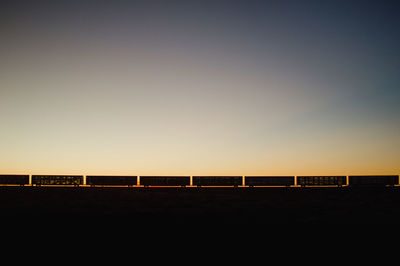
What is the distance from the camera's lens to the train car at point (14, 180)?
4103 centimetres

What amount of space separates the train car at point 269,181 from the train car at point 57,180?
27.9 metres

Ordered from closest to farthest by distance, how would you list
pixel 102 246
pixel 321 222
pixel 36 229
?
pixel 102 246, pixel 36 229, pixel 321 222

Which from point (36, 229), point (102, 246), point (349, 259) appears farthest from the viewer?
point (36, 229)

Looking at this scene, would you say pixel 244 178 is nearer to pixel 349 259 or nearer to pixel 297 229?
pixel 297 229

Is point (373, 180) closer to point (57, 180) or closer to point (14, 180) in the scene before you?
point (57, 180)

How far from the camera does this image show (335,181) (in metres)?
38.5

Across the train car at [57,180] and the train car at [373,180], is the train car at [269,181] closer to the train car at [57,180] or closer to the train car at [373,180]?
the train car at [373,180]

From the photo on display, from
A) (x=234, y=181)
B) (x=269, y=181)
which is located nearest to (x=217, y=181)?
(x=234, y=181)

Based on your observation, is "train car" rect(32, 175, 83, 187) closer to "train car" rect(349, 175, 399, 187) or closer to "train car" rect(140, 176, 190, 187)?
"train car" rect(140, 176, 190, 187)

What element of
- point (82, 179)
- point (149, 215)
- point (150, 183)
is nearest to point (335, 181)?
point (150, 183)

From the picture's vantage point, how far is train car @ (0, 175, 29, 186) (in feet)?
135

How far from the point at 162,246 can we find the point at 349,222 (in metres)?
11.4

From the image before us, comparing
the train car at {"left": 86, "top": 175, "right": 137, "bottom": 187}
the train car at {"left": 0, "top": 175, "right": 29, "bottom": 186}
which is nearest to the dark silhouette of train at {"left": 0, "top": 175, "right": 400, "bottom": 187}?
the train car at {"left": 86, "top": 175, "right": 137, "bottom": 187}

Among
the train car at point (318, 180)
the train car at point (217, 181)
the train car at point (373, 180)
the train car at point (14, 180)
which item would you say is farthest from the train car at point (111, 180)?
the train car at point (373, 180)
